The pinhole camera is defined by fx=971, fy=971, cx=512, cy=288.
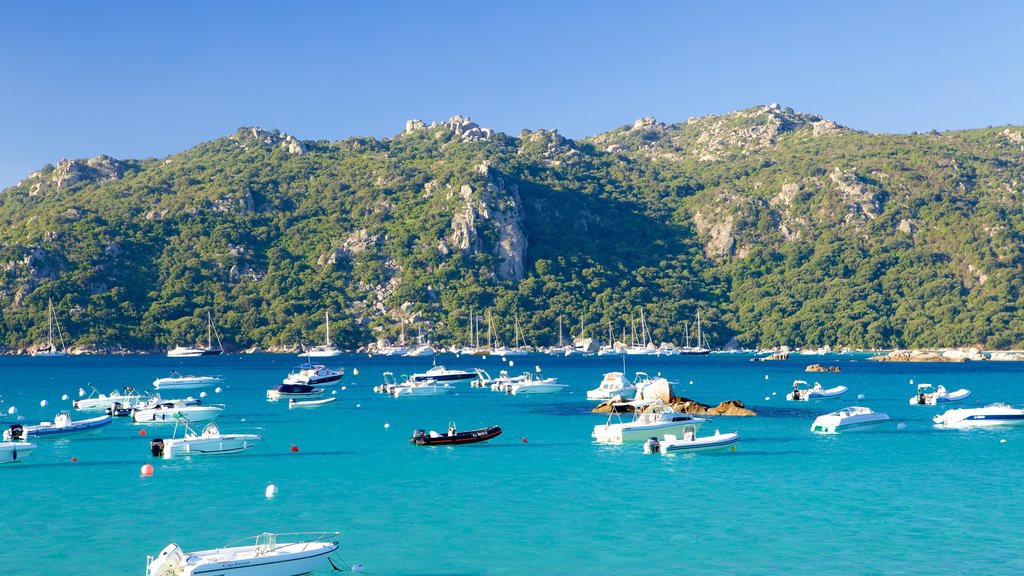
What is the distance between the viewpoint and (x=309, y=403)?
94875 millimetres

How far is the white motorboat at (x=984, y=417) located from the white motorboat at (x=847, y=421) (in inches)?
228

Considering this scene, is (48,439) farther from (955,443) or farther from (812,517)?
(955,443)

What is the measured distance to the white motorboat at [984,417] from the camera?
71.6m

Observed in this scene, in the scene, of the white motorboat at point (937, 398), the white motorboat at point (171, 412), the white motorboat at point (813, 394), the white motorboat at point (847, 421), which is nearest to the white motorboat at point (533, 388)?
the white motorboat at point (813, 394)

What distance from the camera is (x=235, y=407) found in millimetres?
92062

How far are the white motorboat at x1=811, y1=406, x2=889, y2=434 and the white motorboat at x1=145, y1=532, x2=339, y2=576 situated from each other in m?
47.4

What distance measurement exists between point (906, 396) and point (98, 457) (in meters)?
82.3

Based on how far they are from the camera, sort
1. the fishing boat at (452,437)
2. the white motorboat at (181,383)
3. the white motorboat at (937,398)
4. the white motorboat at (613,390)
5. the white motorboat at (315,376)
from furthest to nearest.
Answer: the white motorboat at (181,383)
the white motorboat at (315,376)
the white motorboat at (613,390)
the white motorboat at (937,398)
the fishing boat at (452,437)

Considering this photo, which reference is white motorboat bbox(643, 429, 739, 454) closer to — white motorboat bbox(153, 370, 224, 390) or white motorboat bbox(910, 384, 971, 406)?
white motorboat bbox(910, 384, 971, 406)

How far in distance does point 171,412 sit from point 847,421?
5019 cm

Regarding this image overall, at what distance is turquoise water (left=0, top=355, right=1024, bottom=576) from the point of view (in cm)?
3156

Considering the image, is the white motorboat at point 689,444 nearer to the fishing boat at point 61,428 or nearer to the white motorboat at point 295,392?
the fishing boat at point 61,428

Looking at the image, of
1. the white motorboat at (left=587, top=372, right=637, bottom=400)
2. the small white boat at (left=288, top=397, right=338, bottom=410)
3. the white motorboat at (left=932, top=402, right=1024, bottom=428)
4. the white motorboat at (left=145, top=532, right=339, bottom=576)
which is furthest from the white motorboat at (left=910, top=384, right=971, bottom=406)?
the white motorboat at (left=145, top=532, right=339, bottom=576)

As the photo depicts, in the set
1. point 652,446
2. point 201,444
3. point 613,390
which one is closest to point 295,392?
point 613,390
